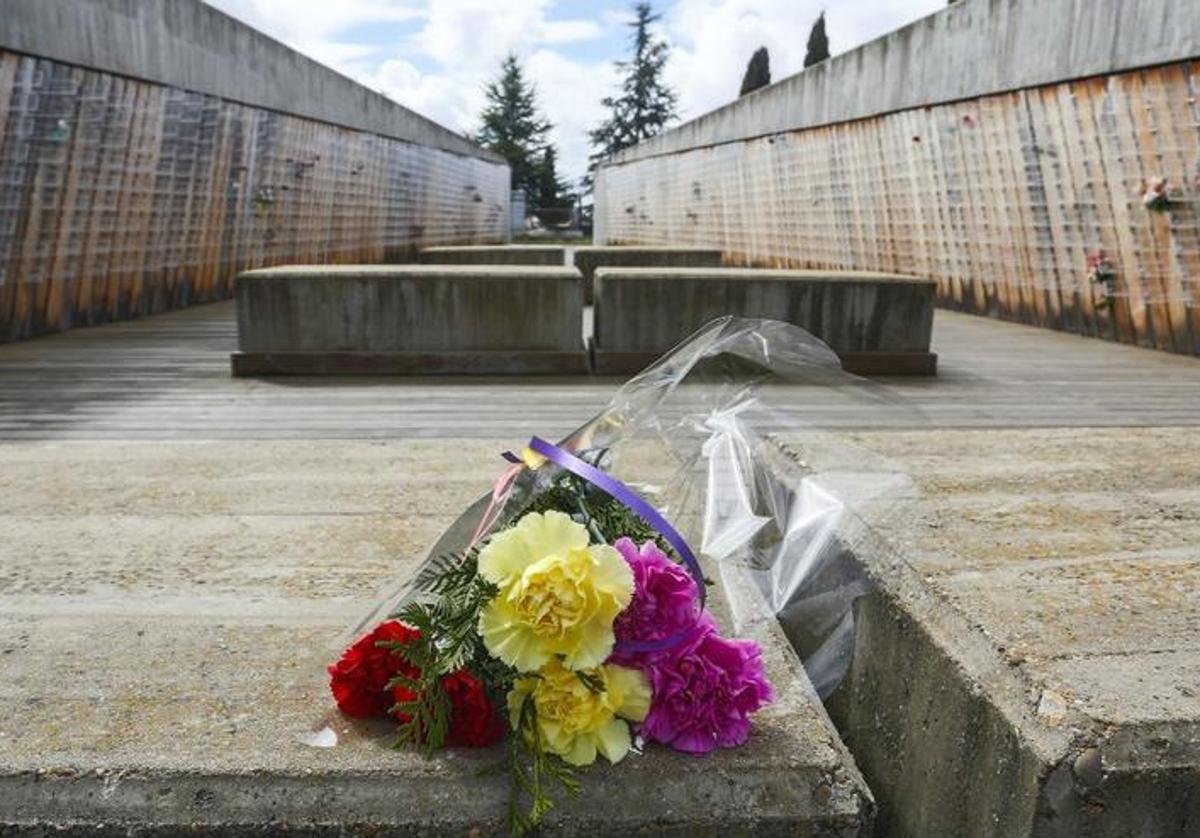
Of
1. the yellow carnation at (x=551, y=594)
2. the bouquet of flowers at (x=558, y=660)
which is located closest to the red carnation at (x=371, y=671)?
the bouquet of flowers at (x=558, y=660)

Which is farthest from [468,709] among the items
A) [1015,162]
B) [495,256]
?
[495,256]

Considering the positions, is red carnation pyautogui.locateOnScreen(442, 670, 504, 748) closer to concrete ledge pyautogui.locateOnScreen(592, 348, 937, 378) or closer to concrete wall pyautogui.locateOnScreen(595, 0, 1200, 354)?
concrete ledge pyautogui.locateOnScreen(592, 348, 937, 378)

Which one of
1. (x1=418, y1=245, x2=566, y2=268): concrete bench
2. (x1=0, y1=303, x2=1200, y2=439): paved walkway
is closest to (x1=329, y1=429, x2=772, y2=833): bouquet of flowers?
(x1=0, y1=303, x2=1200, y2=439): paved walkway

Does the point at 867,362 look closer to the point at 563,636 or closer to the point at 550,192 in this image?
the point at 563,636

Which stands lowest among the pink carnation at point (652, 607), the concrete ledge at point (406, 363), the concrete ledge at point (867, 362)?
the pink carnation at point (652, 607)

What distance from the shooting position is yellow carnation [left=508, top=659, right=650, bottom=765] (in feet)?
4.00

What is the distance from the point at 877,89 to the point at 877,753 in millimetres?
12318

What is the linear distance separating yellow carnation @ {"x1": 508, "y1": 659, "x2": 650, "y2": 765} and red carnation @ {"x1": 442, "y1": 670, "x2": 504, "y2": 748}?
0.03 m

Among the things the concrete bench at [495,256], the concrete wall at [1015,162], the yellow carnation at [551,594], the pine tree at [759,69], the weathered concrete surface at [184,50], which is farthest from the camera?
the pine tree at [759,69]

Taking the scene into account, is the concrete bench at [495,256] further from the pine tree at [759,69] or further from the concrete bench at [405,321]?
the pine tree at [759,69]

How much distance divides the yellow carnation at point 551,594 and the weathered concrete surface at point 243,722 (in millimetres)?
172

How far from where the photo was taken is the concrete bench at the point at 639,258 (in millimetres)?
11867

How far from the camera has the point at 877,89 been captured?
1280 centimetres

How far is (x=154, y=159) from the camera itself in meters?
10.1
